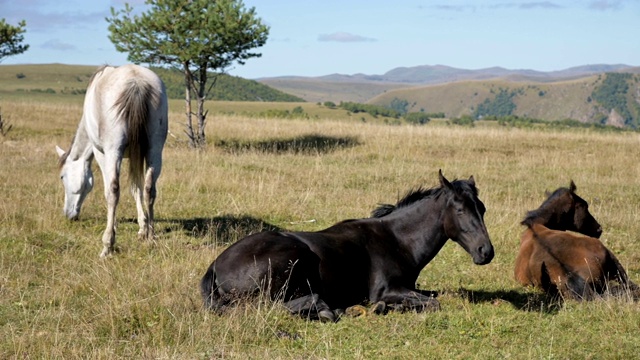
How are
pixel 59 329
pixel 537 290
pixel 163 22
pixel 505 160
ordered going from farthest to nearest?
1. pixel 163 22
2. pixel 505 160
3. pixel 537 290
4. pixel 59 329

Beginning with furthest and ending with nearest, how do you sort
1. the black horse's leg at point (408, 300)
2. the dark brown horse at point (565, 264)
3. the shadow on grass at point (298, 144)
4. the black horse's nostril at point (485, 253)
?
the shadow on grass at point (298, 144) < the dark brown horse at point (565, 264) < the black horse's leg at point (408, 300) < the black horse's nostril at point (485, 253)

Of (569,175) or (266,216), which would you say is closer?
(266,216)

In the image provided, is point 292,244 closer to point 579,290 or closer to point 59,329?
point 59,329

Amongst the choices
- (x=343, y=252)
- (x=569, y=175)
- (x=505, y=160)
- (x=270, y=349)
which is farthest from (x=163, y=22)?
(x=270, y=349)

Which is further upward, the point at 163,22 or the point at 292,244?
the point at 163,22

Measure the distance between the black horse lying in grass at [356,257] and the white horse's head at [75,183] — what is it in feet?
17.5

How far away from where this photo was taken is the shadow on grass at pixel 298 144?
23.2 metres

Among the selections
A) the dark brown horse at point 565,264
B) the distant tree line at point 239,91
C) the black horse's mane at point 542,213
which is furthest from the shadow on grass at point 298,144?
the distant tree line at point 239,91

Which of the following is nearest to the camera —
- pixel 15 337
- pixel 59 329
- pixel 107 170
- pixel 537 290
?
pixel 15 337

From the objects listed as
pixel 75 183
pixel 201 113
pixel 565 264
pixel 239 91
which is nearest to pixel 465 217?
pixel 565 264

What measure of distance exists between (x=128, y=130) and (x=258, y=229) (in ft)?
8.69

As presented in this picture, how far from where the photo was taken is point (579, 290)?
782 cm

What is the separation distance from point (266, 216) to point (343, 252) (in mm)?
5251

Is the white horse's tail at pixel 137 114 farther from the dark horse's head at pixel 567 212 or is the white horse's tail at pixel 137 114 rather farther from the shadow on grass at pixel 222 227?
the dark horse's head at pixel 567 212
